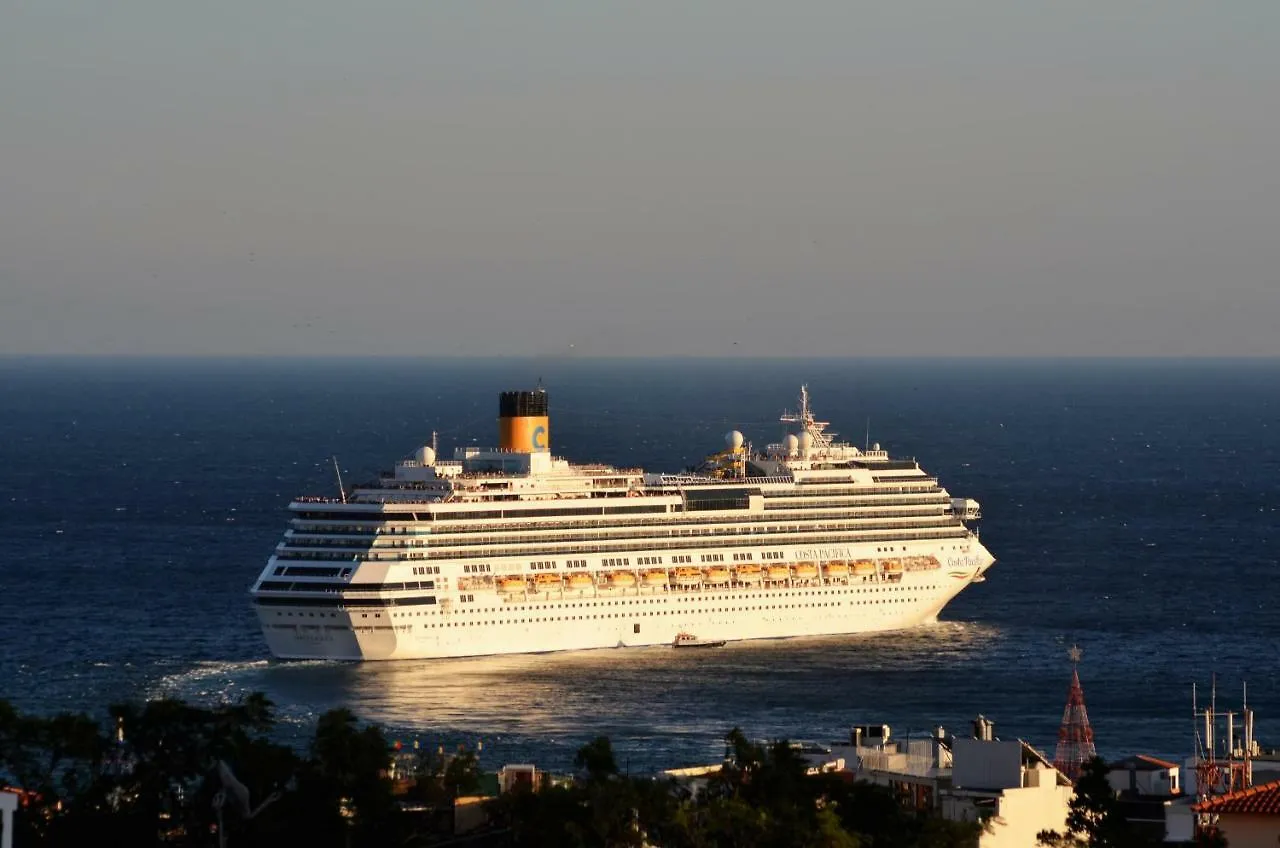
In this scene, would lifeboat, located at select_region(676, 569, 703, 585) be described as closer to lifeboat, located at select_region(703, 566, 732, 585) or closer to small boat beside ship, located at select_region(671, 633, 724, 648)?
lifeboat, located at select_region(703, 566, 732, 585)

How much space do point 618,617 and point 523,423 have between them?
8589mm

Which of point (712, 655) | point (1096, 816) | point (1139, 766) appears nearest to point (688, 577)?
point (712, 655)

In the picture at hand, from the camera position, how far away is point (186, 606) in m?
90.8

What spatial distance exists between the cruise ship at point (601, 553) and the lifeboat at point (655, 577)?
0.04 metres

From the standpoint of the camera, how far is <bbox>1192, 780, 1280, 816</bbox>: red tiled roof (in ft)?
130

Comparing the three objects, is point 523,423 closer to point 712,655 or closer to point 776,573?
point 776,573

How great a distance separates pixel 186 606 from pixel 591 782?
173ft

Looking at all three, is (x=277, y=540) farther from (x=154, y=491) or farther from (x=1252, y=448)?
(x=1252, y=448)

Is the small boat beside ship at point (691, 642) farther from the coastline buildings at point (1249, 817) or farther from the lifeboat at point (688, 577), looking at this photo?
the coastline buildings at point (1249, 817)

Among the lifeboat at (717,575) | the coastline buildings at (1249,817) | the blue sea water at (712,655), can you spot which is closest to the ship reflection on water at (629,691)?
the blue sea water at (712,655)

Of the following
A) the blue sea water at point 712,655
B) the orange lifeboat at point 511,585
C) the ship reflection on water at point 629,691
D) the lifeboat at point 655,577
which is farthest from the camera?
the lifeboat at point 655,577

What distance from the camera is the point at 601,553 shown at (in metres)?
86.1

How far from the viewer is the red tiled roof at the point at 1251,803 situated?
39.7 m

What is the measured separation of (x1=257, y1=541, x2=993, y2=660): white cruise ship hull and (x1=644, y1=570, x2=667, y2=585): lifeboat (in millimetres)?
344
